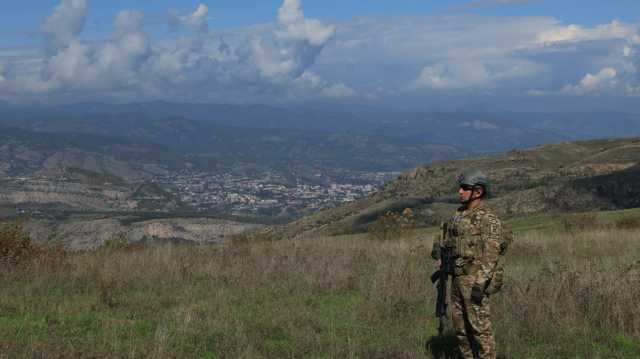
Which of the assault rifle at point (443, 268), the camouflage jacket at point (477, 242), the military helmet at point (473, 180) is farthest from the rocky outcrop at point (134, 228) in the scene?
the military helmet at point (473, 180)

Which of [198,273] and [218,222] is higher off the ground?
[198,273]

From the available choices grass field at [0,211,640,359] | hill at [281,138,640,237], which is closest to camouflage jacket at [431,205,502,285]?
grass field at [0,211,640,359]

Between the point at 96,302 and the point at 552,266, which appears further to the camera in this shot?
→ the point at 552,266

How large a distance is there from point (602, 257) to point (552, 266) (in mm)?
1805

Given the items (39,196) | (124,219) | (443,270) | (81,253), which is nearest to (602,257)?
(443,270)

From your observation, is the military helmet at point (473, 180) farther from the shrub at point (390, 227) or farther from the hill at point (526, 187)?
the hill at point (526, 187)

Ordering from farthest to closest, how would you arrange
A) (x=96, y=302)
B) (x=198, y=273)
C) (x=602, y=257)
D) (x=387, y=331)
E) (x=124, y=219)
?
(x=124, y=219), (x=602, y=257), (x=198, y=273), (x=96, y=302), (x=387, y=331)

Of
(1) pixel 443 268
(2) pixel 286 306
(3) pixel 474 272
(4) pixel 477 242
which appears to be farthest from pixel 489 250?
(2) pixel 286 306

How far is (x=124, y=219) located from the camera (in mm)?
107312

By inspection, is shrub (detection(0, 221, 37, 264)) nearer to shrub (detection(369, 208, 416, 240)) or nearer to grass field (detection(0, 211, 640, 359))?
grass field (detection(0, 211, 640, 359))

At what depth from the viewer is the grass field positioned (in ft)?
29.2

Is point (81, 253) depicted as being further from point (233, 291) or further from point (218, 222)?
point (218, 222)

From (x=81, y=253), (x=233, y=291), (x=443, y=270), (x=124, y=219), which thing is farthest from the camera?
(x=124, y=219)

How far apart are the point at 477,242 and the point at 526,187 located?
169ft
